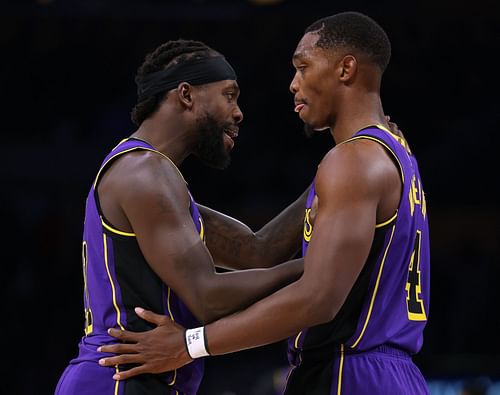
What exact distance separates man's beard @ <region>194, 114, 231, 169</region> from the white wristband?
42.8 inches

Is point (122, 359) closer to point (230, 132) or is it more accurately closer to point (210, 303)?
point (210, 303)

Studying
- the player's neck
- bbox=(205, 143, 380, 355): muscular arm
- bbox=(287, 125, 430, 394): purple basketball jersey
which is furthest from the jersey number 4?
the player's neck

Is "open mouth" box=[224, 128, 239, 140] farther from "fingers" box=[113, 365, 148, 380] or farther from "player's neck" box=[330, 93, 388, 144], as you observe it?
"fingers" box=[113, 365, 148, 380]

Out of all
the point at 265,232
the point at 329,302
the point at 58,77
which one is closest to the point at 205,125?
the point at 265,232

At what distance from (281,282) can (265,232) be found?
3.60ft

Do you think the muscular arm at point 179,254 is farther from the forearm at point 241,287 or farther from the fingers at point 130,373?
the fingers at point 130,373

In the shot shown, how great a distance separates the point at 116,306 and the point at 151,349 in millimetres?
258

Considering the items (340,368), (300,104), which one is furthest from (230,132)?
(340,368)

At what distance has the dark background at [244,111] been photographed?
39.8ft

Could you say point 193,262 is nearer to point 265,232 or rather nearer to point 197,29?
point 265,232

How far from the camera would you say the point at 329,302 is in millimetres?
3473

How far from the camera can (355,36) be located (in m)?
3.93

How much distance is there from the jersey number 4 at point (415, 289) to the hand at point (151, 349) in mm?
946

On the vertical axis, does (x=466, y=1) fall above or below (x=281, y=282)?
above
